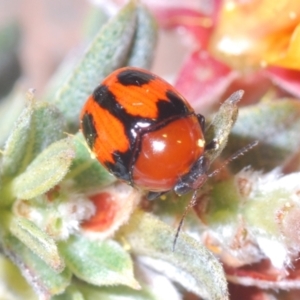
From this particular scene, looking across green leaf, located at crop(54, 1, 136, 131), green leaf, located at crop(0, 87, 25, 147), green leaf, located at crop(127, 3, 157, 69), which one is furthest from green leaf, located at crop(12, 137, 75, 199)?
green leaf, located at crop(0, 87, 25, 147)

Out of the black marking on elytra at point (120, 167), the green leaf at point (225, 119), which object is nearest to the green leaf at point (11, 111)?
the black marking on elytra at point (120, 167)

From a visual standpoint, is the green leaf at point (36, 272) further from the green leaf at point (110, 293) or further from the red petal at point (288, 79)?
the red petal at point (288, 79)

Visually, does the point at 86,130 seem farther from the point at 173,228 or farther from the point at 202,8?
the point at 202,8

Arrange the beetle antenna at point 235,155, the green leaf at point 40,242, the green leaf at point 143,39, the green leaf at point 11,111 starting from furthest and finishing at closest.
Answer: the green leaf at point 11,111 < the green leaf at point 143,39 < the beetle antenna at point 235,155 < the green leaf at point 40,242

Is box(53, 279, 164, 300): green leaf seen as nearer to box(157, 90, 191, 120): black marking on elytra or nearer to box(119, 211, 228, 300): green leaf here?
box(119, 211, 228, 300): green leaf

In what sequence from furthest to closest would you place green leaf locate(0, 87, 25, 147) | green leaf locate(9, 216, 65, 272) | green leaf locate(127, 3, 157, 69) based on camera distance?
green leaf locate(0, 87, 25, 147) → green leaf locate(127, 3, 157, 69) → green leaf locate(9, 216, 65, 272)

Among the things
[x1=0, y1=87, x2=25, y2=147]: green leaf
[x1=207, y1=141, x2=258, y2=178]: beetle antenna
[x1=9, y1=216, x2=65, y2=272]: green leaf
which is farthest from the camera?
[x1=0, y1=87, x2=25, y2=147]: green leaf

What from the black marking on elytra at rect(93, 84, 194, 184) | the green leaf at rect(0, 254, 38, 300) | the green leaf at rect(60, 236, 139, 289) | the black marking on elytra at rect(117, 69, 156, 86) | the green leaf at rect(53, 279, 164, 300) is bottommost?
the green leaf at rect(53, 279, 164, 300)
